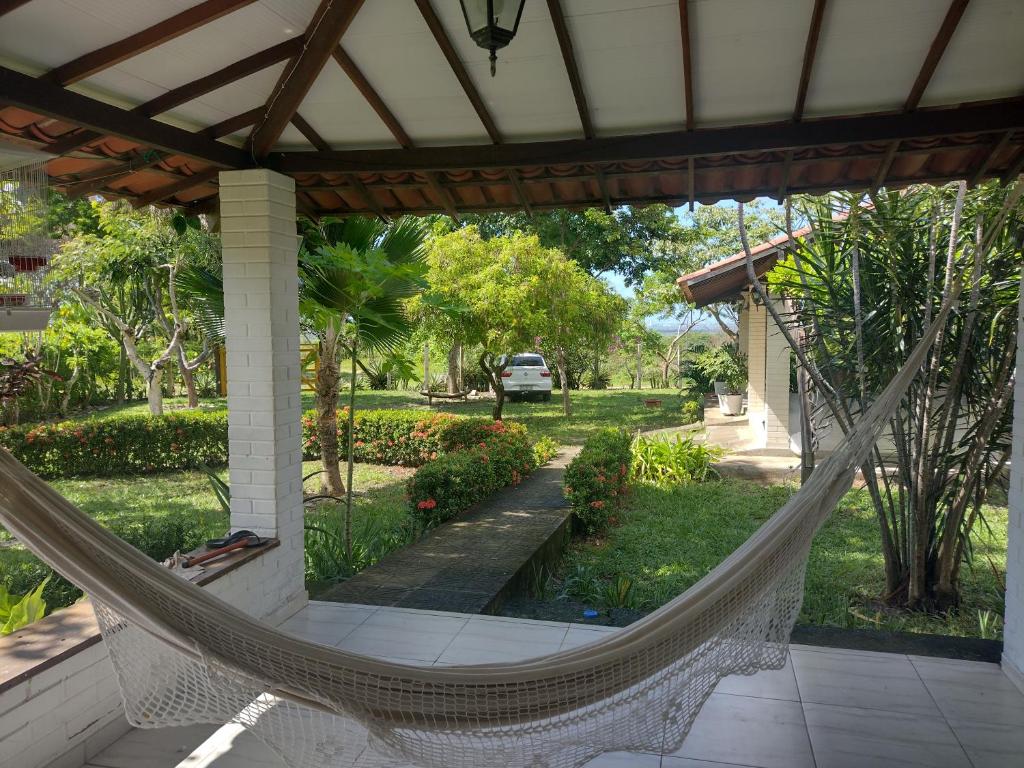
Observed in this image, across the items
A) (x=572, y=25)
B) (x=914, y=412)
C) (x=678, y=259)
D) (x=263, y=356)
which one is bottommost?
(x=914, y=412)

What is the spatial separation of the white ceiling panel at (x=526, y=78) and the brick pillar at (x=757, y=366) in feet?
20.7

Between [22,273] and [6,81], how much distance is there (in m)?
0.53

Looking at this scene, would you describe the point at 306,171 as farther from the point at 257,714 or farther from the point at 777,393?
the point at 777,393

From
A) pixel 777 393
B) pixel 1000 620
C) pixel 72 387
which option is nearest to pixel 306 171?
pixel 1000 620

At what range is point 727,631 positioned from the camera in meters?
1.83

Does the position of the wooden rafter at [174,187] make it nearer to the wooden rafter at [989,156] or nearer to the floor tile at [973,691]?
the wooden rafter at [989,156]

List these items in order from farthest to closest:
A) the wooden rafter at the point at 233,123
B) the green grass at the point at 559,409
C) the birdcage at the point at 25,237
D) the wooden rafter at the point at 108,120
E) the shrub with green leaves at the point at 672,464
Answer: the green grass at the point at 559,409
the shrub with green leaves at the point at 672,464
the wooden rafter at the point at 233,123
the wooden rafter at the point at 108,120
the birdcage at the point at 25,237

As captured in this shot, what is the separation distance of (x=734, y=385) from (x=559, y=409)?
3.13m

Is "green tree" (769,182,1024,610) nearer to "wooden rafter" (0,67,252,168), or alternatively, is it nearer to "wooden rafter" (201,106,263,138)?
"wooden rafter" (201,106,263,138)

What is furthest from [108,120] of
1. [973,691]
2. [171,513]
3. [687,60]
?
[171,513]

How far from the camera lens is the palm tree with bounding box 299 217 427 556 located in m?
4.09

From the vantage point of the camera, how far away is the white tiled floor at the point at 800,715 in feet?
7.34

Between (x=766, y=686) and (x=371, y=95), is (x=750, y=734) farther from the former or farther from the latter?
(x=371, y=95)

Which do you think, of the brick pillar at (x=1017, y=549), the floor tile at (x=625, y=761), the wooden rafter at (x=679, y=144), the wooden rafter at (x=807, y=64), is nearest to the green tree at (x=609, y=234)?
the wooden rafter at (x=679, y=144)
